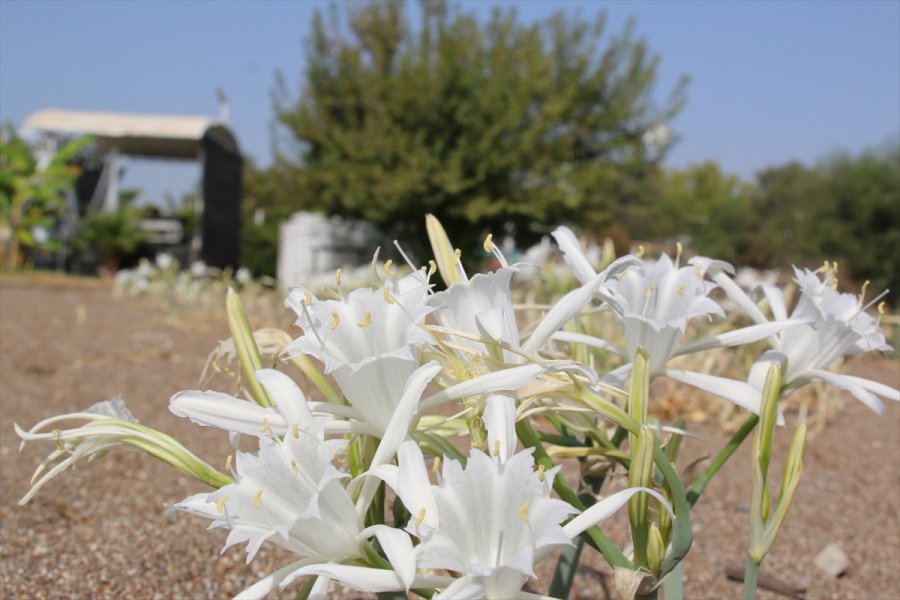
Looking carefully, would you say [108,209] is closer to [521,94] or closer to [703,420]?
[521,94]

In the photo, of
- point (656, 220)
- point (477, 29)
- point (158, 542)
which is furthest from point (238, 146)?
point (158, 542)

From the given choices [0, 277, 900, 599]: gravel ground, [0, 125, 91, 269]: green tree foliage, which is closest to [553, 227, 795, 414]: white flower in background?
[0, 277, 900, 599]: gravel ground

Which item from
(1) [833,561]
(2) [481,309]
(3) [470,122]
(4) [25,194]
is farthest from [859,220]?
(2) [481,309]

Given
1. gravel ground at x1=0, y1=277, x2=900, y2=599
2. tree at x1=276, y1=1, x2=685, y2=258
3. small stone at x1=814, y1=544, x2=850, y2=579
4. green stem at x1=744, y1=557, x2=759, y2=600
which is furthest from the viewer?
tree at x1=276, y1=1, x2=685, y2=258

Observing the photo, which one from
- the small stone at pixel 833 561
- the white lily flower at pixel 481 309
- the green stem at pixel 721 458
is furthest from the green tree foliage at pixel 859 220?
the white lily flower at pixel 481 309

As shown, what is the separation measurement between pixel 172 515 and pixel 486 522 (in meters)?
1.45

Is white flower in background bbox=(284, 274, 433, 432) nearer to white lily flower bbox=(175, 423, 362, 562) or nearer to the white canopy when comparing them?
white lily flower bbox=(175, 423, 362, 562)

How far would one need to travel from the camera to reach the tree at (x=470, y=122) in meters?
11.7

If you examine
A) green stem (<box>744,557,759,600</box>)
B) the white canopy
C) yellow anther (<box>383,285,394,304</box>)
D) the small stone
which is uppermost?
the white canopy

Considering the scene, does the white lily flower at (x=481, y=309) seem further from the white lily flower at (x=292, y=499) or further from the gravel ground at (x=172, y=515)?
the gravel ground at (x=172, y=515)

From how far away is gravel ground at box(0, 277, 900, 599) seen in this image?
1.63 meters

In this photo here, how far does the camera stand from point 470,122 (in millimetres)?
11594

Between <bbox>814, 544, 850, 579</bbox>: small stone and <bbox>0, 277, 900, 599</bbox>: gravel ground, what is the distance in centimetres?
2

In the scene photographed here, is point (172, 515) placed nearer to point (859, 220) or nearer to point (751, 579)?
point (751, 579)
